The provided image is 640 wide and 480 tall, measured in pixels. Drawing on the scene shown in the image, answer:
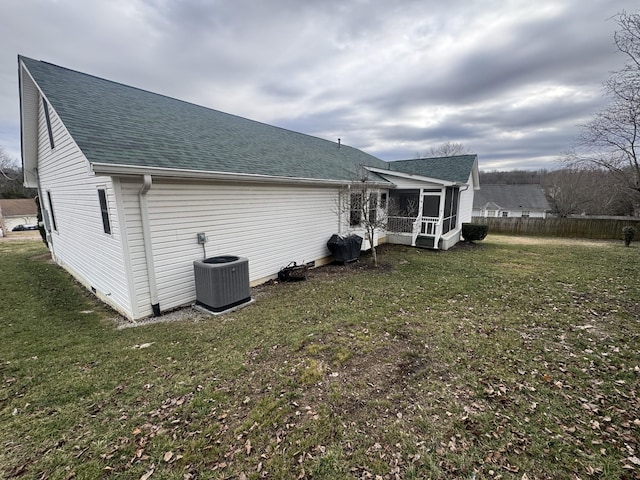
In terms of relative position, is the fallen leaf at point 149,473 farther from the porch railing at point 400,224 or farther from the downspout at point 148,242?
the porch railing at point 400,224

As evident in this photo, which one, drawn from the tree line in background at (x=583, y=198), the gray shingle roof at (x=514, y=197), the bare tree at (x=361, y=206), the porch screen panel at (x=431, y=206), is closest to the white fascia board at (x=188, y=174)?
the bare tree at (x=361, y=206)

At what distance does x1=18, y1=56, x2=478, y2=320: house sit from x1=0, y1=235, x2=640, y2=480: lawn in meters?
1.24

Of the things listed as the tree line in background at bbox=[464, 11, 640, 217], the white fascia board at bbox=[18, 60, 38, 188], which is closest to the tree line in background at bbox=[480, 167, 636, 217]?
the tree line in background at bbox=[464, 11, 640, 217]

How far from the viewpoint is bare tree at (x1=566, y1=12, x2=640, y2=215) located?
23.3ft

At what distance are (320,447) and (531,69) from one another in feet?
41.9

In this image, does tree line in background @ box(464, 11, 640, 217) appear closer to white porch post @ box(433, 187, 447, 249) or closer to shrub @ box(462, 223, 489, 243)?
shrub @ box(462, 223, 489, 243)

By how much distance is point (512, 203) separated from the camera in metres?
35.8

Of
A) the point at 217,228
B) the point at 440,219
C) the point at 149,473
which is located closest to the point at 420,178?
the point at 440,219

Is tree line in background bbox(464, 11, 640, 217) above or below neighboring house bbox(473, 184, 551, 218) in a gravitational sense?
above

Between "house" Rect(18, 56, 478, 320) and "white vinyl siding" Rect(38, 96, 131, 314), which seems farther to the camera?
"white vinyl siding" Rect(38, 96, 131, 314)

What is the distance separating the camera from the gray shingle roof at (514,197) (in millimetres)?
34938

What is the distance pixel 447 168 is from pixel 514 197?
30.5 m

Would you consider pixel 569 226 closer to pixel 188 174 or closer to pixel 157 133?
pixel 188 174

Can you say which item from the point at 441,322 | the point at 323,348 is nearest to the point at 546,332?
the point at 441,322
